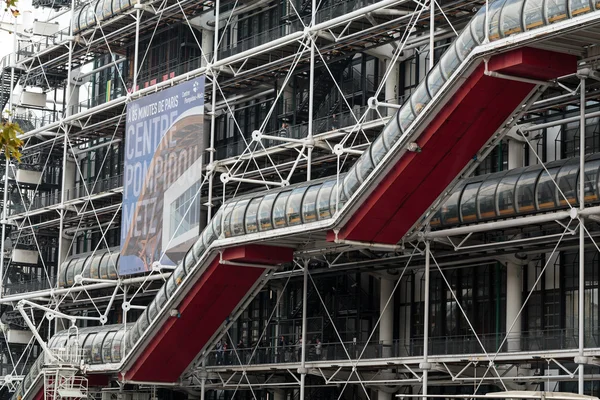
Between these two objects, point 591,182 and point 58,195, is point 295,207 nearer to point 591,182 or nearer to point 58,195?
point 591,182

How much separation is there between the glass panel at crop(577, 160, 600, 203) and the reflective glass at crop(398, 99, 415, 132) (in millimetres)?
3889

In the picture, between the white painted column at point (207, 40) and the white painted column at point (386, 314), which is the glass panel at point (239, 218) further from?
the white painted column at point (207, 40)

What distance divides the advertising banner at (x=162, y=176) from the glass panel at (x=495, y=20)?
14.2m

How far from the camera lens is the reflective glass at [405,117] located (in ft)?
92.7

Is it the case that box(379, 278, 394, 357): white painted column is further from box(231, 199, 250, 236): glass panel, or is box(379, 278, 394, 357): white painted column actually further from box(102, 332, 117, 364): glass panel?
box(102, 332, 117, 364): glass panel

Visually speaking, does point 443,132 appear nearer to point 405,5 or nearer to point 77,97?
point 405,5

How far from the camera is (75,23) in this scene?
48750 millimetres

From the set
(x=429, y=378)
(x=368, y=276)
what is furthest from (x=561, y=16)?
(x=368, y=276)

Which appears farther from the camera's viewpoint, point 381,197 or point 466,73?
point 381,197

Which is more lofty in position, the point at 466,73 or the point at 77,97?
the point at 77,97

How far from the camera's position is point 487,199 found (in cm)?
2989

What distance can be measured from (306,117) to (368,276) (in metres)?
5.49

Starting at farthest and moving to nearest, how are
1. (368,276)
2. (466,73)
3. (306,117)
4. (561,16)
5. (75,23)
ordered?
(75,23) → (306,117) → (368,276) → (466,73) → (561,16)

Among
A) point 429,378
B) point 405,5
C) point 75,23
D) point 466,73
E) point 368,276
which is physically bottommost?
point 429,378
